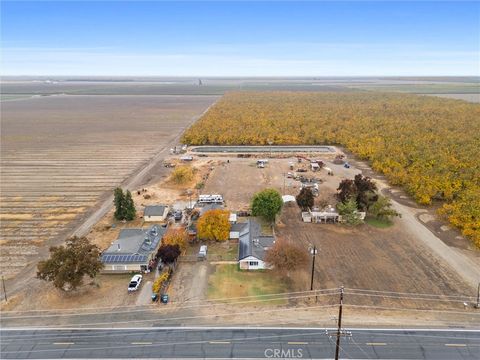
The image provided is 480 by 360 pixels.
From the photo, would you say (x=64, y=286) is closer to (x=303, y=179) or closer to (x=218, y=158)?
(x=303, y=179)

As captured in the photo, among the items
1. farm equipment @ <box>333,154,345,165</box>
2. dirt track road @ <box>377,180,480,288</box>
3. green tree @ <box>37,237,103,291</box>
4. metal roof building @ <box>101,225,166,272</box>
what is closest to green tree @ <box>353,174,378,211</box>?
dirt track road @ <box>377,180,480,288</box>

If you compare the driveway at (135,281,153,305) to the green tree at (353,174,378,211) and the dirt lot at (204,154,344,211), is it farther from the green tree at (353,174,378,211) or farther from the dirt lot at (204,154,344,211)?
the green tree at (353,174,378,211)

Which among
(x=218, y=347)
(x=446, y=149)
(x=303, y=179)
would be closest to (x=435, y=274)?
(x=218, y=347)

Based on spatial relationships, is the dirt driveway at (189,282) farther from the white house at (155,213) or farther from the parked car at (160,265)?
the white house at (155,213)

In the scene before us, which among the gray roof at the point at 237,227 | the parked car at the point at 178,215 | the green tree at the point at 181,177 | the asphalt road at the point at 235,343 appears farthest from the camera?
the green tree at the point at 181,177

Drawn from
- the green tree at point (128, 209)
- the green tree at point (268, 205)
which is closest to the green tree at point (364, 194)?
the green tree at point (268, 205)

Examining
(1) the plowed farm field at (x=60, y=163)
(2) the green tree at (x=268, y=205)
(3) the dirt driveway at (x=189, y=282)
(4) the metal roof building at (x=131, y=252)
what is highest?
(2) the green tree at (x=268, y=205)
